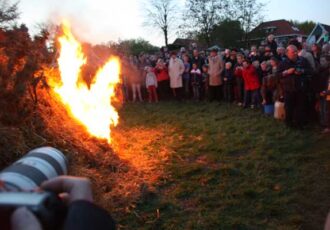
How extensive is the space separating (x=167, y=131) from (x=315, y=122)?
3.44 m

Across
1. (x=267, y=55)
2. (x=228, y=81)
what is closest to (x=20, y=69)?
(x=267, y=55)

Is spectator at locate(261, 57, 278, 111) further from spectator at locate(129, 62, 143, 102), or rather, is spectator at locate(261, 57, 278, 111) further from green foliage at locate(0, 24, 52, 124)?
spectator at locate(129, 62, 143, 102)

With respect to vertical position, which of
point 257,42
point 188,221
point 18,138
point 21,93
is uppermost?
point 257,42

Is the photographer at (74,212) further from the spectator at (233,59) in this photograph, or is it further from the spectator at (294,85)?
the spectator at (233,59)

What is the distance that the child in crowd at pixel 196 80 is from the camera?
1540 centimetres

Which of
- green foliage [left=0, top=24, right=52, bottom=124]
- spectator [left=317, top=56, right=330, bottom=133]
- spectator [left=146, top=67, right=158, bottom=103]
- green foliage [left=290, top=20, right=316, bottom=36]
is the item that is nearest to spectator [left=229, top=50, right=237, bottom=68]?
spectator [left=146, top=67, right=158, bottom=103]

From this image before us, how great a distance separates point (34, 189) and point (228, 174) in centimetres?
533

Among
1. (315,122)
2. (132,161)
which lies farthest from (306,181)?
(315,122)

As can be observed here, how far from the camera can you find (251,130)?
9.87 meters

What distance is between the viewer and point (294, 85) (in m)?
A: 9.41

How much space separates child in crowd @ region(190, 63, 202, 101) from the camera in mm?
15400

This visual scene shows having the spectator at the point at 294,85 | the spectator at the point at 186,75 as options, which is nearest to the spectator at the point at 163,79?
the spectator at the point at 186,75

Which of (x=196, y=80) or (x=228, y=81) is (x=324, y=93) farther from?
(x=196, y=80)

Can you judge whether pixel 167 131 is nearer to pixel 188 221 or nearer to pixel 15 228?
pixel 188 221
